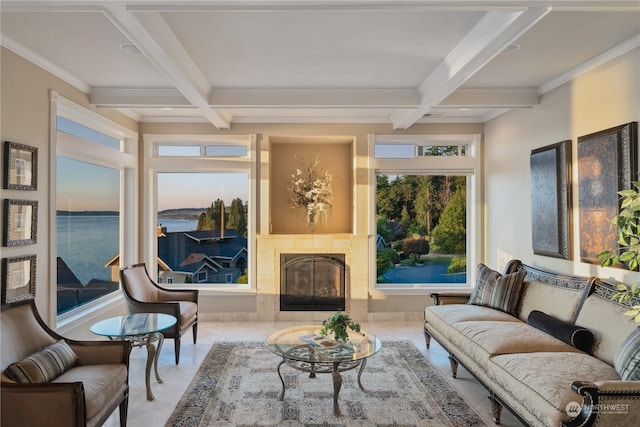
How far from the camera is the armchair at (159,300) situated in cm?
399

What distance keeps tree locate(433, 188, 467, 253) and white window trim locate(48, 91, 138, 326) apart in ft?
13.7

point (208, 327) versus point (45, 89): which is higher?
point (45, 89)

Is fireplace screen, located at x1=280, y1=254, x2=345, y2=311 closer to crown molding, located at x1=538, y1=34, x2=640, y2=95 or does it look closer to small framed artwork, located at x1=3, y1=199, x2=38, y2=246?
small framed artwork, located at x1=3, y1=199, x2=38, y2=246

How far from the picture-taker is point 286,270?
5547 mm

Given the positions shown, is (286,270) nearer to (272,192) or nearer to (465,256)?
(272,192)

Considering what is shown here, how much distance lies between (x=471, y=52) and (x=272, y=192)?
3.51 meters

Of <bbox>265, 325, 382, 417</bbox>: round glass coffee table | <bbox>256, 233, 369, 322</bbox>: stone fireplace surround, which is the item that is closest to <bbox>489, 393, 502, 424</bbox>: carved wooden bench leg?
<bbox>265, 325, 382, 417</bbox>: round glass coffee table

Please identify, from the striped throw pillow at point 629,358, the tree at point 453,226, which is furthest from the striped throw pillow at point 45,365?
the tree at point 453,226

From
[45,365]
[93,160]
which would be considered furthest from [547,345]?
[93,160]

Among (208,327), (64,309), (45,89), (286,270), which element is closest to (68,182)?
(45,89)

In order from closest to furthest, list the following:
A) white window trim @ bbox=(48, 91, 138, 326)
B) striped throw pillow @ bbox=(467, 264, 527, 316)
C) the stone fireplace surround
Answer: white window trim @ bbox=(48, 91, 138, 326)
striped throw pillow @ bbox=(467, 264, 527, 316)
the stone fireplace surround

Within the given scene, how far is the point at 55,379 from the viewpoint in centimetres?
249

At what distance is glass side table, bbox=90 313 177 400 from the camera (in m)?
3.15

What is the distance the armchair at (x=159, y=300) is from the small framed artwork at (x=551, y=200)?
3.75 m
